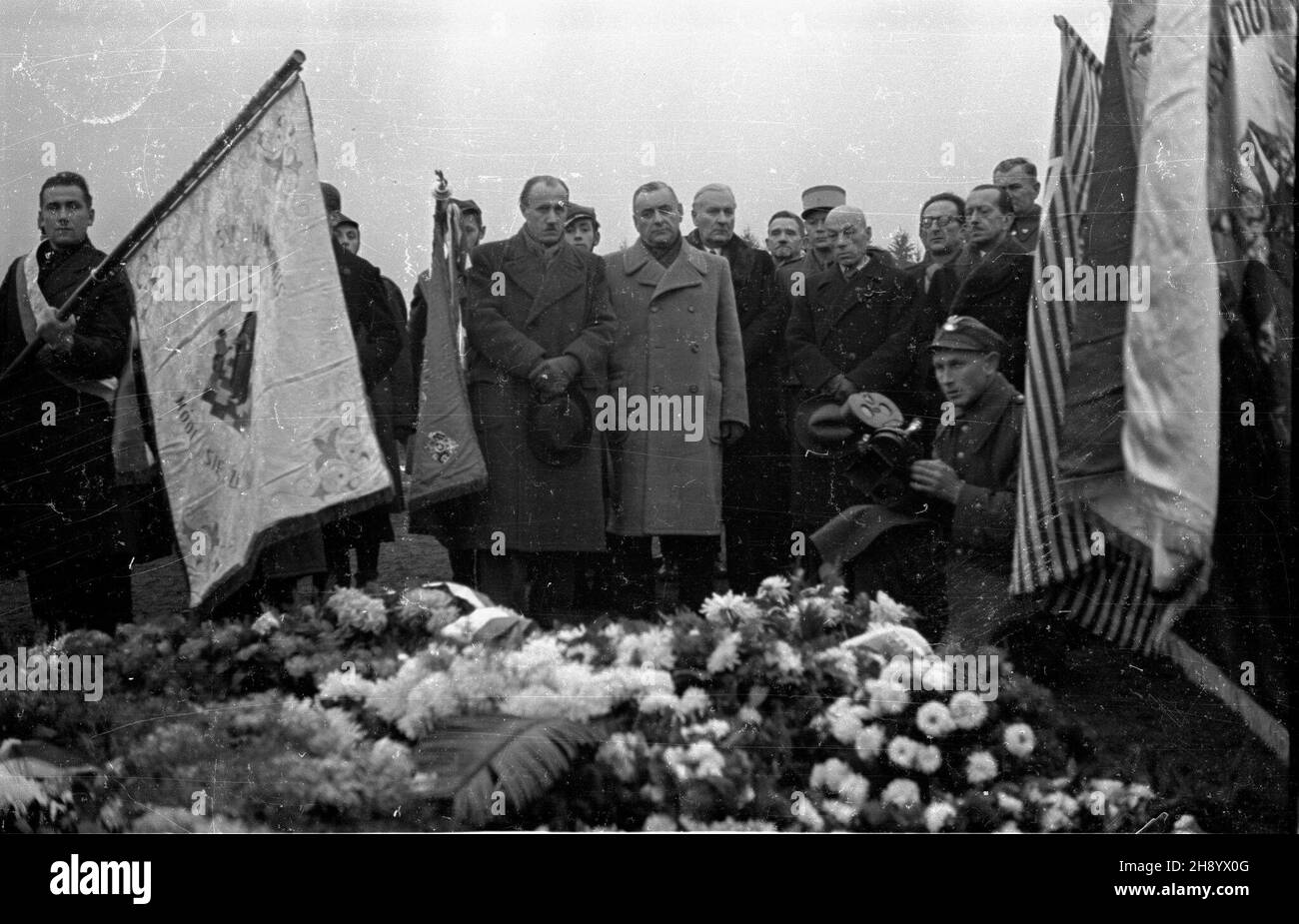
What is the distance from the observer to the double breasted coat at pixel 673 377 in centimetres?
A: 399

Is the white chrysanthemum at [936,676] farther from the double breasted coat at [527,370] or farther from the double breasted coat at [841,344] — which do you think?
the double breasted coat at [527,370]

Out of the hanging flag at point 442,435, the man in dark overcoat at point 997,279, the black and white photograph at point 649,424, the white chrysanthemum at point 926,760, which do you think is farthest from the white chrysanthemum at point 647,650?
the man in dark overcoat at point 997,279

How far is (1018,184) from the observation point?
3.88m

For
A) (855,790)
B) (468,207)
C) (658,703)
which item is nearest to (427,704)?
(658,703)

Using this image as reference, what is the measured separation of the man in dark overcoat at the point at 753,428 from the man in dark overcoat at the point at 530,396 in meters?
0.39

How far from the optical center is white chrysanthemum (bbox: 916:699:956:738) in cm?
377

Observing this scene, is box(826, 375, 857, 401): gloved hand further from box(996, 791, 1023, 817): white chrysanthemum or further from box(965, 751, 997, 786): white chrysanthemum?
box(996, 791, 1023, 817): white chrysanthemum

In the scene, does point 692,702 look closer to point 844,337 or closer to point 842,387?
point 842,387

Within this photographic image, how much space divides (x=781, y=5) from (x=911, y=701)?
82.9 inches

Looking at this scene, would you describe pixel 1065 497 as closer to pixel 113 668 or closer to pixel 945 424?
pixel 945 424

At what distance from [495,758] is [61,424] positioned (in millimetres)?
1690

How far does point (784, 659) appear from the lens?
3.83 metres

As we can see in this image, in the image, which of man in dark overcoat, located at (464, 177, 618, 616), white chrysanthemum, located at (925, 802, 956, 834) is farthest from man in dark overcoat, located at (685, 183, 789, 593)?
white chrysanthemum, located at (925, 802, 956, 834)
